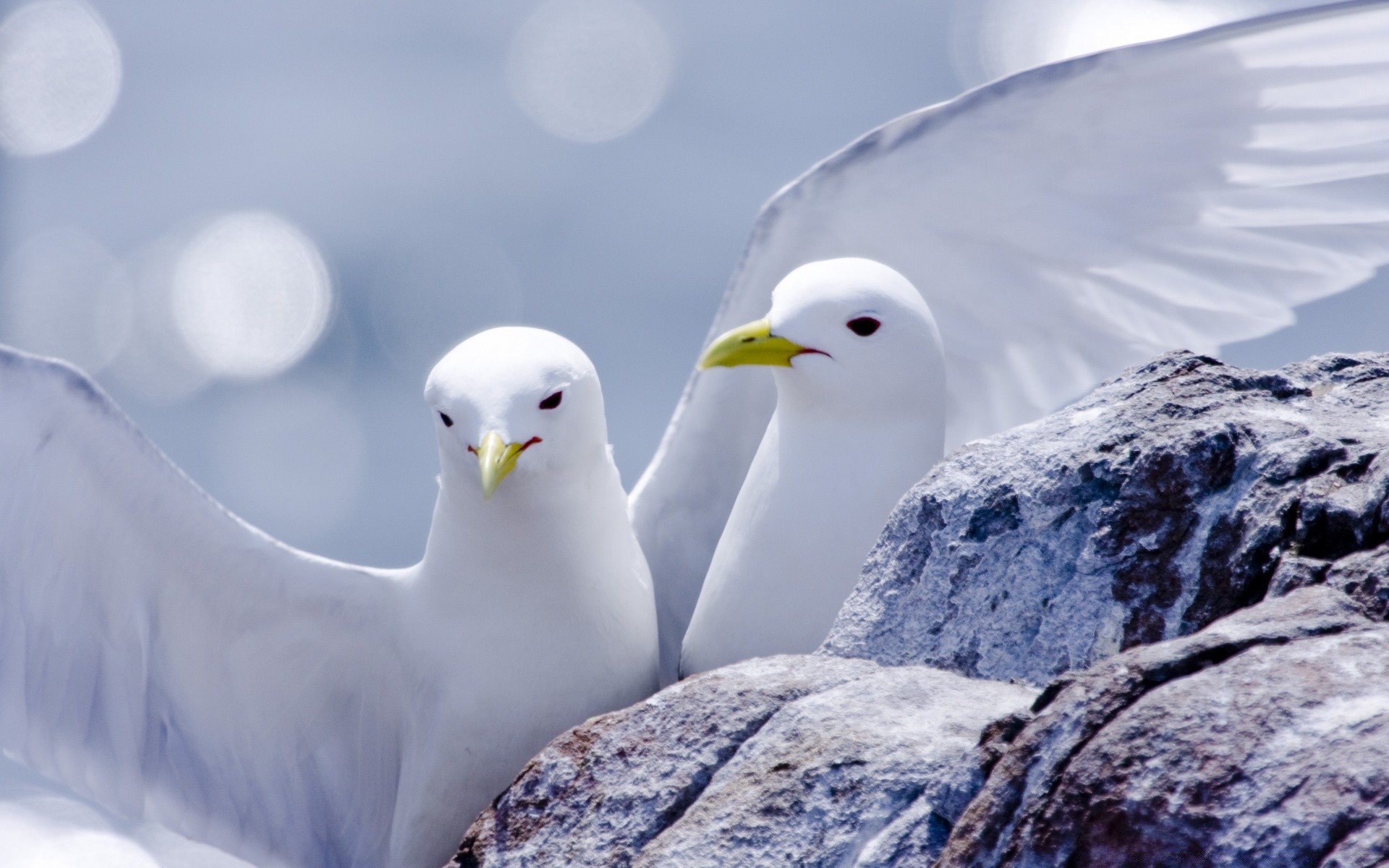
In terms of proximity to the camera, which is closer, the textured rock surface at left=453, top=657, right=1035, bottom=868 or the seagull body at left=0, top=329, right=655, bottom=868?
the textured rock surface at left=453, top=657, right=1035, bottom=868

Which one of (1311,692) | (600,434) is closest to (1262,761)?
(1311,692)

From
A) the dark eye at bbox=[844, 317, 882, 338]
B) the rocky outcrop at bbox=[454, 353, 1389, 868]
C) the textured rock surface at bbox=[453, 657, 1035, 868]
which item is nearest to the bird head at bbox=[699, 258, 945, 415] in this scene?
the dark eye at bbox=[844, 317, 882, 338]

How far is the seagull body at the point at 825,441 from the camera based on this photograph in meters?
3.79

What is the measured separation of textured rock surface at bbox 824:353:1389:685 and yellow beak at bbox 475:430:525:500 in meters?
0.98

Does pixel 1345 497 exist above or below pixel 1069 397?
below

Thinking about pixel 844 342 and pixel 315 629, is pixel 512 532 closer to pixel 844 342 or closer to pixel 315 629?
pixel 315 629

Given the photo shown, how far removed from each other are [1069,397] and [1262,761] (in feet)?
11.4

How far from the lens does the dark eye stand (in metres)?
3.83

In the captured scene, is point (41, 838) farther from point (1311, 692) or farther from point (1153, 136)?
point (1311, 692)

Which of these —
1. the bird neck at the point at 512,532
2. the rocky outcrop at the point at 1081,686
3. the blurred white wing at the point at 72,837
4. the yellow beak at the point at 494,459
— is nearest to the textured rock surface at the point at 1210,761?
the rocky outcrop at the point at 1081,686

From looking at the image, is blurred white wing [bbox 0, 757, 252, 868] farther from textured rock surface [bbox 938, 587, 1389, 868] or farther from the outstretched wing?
textured rock surface [bbox 938, 587, 1389, 868]

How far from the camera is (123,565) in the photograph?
4293 millimetres

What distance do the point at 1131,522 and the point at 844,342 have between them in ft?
4.73

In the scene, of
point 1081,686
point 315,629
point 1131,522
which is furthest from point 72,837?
point 1081,686
